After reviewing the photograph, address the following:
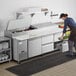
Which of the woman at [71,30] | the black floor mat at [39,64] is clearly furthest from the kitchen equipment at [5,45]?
the woman at [71,30]

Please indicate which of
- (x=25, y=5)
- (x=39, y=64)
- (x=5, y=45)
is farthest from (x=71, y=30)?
(x=5, y=45)

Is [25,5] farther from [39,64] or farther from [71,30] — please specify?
[39,64]

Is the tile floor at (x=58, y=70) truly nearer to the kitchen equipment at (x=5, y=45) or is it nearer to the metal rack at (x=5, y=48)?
the metal rack at (x=5, y=48)

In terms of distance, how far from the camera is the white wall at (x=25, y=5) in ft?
17.3

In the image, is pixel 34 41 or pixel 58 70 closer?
pixel 58 70

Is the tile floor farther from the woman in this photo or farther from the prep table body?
the woman

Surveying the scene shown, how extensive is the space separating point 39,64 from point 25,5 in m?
1.72

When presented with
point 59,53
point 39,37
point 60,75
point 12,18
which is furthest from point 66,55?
point 12,18

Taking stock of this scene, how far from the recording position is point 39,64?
5.03m

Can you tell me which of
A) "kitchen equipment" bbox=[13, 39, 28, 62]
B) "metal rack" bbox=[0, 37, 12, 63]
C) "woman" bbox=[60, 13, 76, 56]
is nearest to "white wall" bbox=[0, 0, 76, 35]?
"metal rack" bbox=[0, 37, 12, 63]

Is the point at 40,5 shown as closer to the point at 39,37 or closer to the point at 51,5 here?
the point at 51,5

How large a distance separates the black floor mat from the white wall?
1.15 m

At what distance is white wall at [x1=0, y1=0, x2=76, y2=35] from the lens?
17.3ft

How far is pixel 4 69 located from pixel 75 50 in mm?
2211
